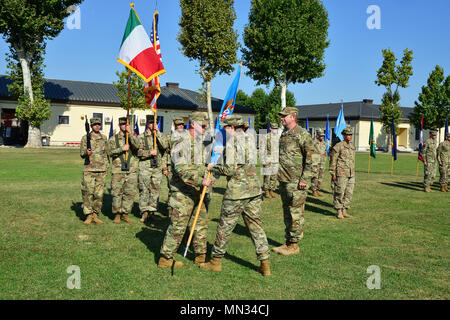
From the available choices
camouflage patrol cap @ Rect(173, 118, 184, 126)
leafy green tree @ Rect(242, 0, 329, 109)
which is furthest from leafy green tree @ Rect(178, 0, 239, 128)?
camouflage patrol cap @ Rect(173, 118, 184, 126)

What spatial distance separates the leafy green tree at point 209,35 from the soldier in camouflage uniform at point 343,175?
2575 centimetres

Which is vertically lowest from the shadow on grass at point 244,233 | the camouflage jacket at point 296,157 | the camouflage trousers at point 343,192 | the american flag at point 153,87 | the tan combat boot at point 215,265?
the shadow on grass at point 244,233

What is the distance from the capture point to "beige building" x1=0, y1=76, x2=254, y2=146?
125ft

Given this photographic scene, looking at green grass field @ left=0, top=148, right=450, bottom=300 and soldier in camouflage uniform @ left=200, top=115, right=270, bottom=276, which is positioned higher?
soldier in camouflage uniform @ left=200, top=115, right=270, bottom=276

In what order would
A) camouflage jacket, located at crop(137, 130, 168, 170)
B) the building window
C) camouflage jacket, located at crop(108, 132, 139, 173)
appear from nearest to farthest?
camouflage jacket, located at crop(108, 132, 139, 173) < camouflage jacket, located at crop(137, 130, 168, 170) < the building window

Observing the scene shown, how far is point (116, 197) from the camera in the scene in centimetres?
853

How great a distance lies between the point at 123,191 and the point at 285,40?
28523 mm

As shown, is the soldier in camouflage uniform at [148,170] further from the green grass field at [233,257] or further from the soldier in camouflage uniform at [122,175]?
the green grass field at [233,257]

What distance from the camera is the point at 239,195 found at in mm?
5355

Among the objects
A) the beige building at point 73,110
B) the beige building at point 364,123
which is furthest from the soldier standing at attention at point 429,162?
the beige building at point 364,123

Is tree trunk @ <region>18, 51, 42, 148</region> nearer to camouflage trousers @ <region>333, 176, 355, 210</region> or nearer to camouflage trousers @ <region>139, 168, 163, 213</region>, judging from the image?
camouflage trousers @ <region>139, 168, 163, 213</region>

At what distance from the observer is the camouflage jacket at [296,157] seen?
6574 millimetres

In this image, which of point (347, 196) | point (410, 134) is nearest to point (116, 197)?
point (347, 196)

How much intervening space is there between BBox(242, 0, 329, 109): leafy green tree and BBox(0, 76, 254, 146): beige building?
10.5m
